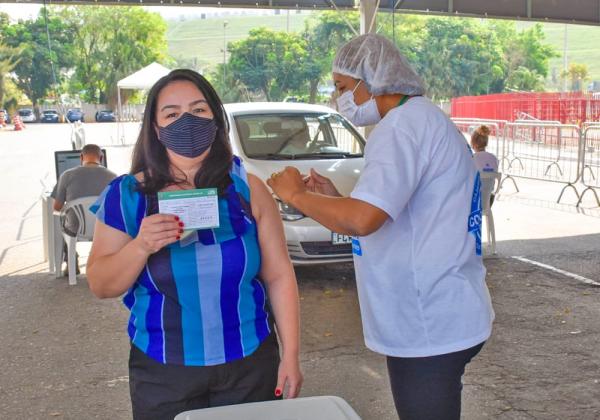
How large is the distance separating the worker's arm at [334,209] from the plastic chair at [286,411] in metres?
0.59

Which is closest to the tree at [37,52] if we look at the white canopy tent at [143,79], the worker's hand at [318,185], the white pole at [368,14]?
the white canopy tent at [143,79]

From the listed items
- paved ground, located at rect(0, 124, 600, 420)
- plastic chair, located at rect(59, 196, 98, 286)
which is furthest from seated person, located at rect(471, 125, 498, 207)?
plastic chair, located at rect(59, 196, 98, 286)

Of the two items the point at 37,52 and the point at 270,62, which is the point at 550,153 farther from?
the point at 37,52

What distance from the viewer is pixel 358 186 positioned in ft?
7.57

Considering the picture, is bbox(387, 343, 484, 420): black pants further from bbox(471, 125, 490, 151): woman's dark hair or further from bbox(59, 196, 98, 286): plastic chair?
bbox(471, 125, 490, 151): woman's dark hair

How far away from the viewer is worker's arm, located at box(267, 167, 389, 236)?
225 cm

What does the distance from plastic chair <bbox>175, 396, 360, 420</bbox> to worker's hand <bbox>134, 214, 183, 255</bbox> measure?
44cm

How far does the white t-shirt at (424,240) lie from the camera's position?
2.28 metres

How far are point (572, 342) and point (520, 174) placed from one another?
1062cm

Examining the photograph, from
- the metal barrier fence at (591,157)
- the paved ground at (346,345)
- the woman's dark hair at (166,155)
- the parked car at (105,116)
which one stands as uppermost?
the woman's dark hair at (166,155)

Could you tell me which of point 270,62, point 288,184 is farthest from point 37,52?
point 288,184

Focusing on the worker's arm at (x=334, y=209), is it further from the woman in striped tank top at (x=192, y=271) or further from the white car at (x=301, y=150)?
the white car at (x=301, y=150)

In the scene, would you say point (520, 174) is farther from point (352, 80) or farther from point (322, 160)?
point (352, 80)

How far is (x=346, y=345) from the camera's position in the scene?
5621 mm
